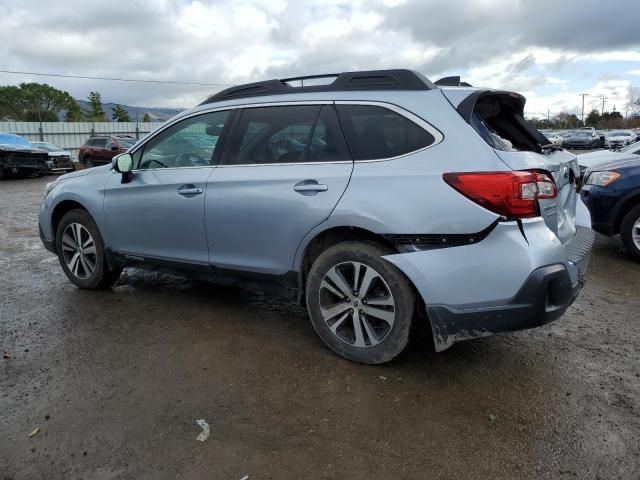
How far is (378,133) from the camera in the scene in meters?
3.28

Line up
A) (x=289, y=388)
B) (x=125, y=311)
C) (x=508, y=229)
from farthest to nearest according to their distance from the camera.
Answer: (x=125, y=311)
(x=289, y=388)
(x=508, y=229)

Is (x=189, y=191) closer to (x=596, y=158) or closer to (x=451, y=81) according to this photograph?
(x=451, y=81)

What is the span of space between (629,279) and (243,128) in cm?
427

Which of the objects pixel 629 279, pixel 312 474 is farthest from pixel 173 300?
pixel 629 279

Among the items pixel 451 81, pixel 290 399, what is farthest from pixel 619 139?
pixel 290 399

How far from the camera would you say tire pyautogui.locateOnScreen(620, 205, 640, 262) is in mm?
6090

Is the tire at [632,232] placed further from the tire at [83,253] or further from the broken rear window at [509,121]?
the tire at [83,253]

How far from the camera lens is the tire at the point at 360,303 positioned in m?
3.15

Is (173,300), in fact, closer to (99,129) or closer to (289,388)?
(289,388)

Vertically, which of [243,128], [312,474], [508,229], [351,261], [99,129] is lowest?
[312,474]

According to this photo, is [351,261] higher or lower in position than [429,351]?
higher

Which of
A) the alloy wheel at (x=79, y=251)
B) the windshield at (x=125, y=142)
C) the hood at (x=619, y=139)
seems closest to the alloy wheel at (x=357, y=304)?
the alloy wheel at (x=79, y=251)

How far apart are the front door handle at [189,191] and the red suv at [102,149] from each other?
20259 mm

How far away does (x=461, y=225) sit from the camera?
2.88m
